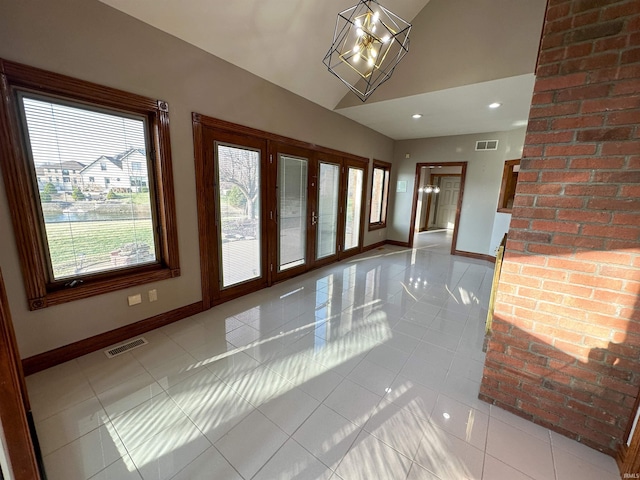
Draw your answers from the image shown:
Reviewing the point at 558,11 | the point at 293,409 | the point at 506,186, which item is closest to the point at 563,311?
the point at 558,11

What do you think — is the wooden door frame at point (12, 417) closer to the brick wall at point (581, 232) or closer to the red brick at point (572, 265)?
the brick wall at point (581, 232)

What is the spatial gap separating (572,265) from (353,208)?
420cm

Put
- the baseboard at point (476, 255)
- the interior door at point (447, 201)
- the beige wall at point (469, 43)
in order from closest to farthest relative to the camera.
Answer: the beige wall at point (469, 43) < the baseboard at point (476, 255) < the interior door at point (447, 201)

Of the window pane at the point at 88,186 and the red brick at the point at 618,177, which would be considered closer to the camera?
the red brick at the point at 618,177

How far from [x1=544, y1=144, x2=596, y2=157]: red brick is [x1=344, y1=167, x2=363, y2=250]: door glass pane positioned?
12.7 feet

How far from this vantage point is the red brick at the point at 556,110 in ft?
4.34

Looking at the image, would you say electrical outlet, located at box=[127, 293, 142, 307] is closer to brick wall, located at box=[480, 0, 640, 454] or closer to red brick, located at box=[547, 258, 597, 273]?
brick wall, located at box=[480, 0, 640, 454]

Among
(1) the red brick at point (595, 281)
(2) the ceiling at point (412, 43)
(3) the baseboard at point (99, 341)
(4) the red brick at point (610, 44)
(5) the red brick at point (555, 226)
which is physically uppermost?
(2) the ceiling at point (412, 43)

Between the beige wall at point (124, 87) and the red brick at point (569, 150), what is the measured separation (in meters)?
2.84

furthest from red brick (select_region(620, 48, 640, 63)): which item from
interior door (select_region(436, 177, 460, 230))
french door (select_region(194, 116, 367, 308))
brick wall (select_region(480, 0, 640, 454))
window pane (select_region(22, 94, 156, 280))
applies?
interior door (select_region(436, 177, 460, 230))

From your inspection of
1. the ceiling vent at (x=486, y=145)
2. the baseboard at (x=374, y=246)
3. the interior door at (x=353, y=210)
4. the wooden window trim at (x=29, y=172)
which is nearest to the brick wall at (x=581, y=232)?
the wooden window trim at (x=29, y=172)

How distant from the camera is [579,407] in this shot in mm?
1473

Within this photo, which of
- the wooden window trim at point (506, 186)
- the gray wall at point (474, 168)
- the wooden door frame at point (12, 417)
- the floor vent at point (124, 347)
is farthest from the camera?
the gray wall at point (474, 168)

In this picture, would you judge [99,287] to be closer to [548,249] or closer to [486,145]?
[548,249]
